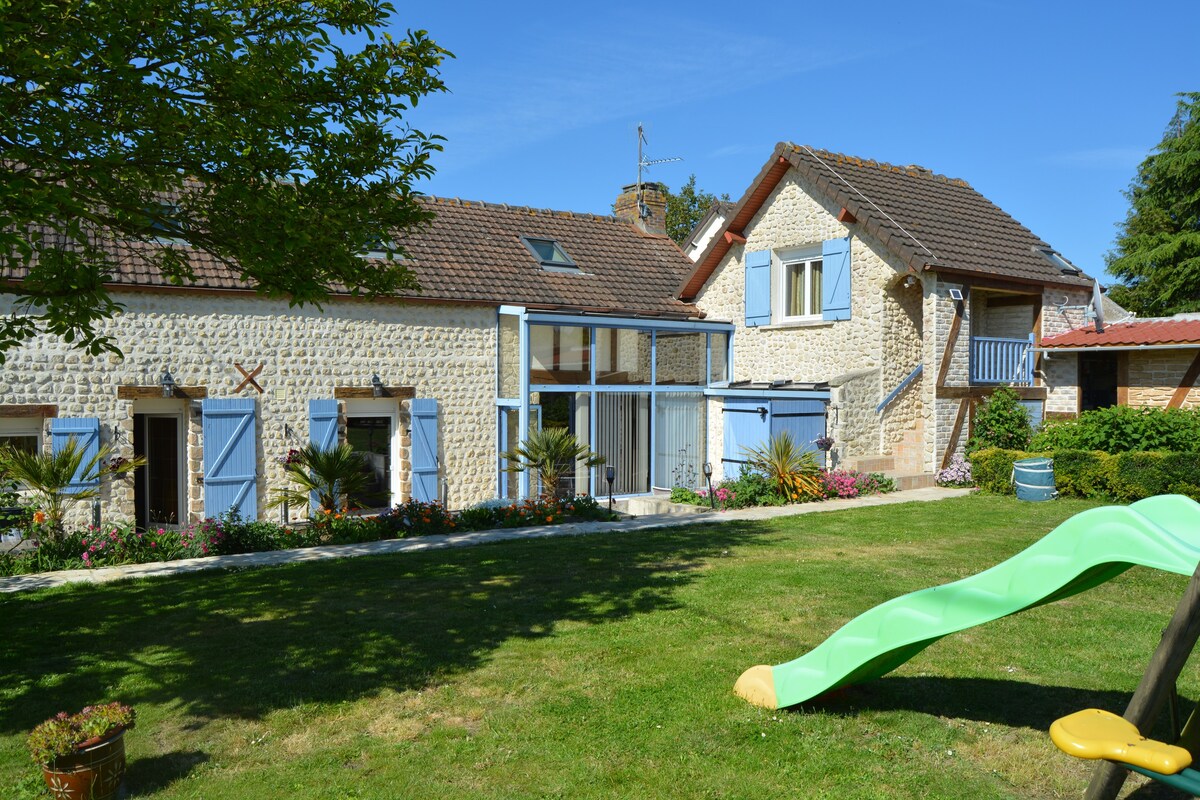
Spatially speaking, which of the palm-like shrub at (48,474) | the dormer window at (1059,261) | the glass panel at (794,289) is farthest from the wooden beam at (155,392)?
the dormer window at (1059,261)

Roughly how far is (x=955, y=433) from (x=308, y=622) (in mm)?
12612

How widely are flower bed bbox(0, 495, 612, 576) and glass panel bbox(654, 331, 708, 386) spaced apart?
17.0 feet

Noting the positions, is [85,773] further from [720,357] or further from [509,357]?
[720,357]

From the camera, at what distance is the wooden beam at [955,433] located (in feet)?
54.6

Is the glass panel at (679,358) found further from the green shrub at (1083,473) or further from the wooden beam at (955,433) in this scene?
the green shrub at (1083,473)

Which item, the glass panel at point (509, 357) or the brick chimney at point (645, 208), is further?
the brick chimney at point (645, 208)

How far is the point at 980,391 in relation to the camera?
1702cm

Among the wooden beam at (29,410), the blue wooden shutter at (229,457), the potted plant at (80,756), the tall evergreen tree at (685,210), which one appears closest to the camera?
the potted plant at (80,756)

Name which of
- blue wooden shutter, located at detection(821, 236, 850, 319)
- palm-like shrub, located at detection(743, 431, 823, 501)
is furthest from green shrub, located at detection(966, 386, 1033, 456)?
palm-like shrub, located at detection(743, 431, 823, 501)

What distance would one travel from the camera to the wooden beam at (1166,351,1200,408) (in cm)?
1575

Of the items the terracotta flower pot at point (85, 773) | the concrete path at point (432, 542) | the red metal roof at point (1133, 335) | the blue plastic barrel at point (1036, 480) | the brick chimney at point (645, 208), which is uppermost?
the brick chimney at point (645, 208)

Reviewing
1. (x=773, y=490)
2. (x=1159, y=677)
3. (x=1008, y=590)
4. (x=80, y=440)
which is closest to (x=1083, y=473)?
(x=773, y=490)

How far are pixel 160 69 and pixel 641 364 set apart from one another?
1157 cm

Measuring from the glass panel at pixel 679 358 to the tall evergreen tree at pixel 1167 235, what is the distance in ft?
56.4
